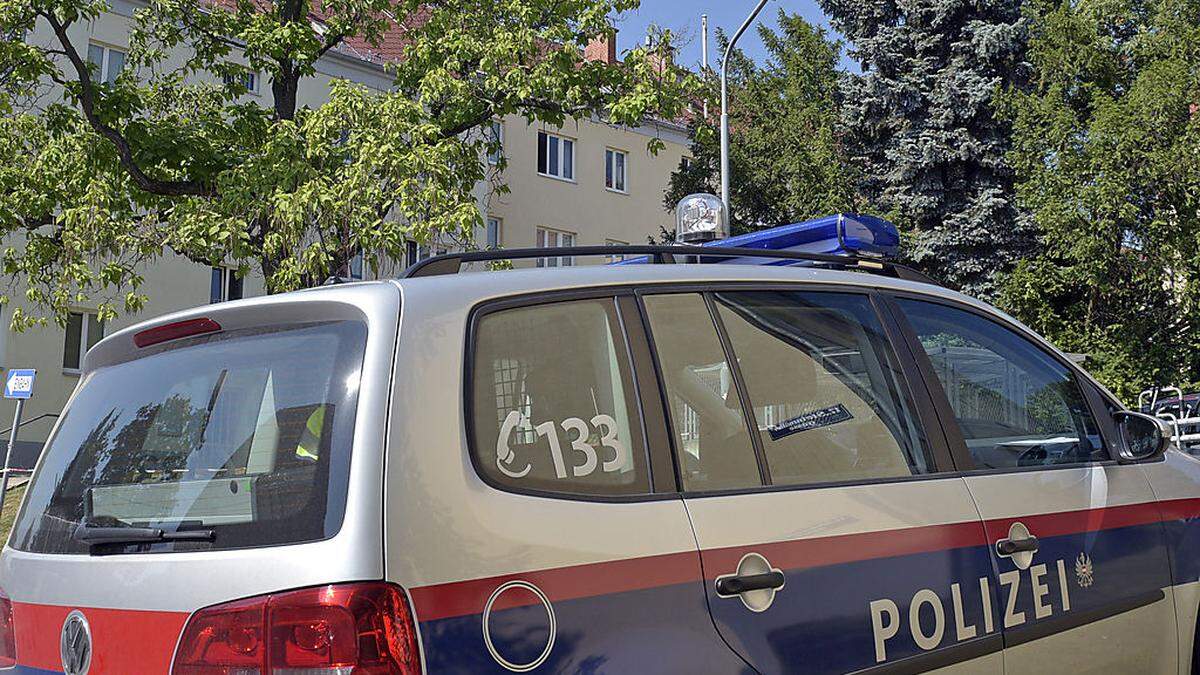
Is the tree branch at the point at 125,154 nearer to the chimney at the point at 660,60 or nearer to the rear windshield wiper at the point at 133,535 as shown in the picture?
the chimney at the point at 660,60

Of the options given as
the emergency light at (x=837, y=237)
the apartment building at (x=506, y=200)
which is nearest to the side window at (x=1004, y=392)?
the emergency light at (x=837, y=237)

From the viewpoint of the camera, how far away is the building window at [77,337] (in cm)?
2328

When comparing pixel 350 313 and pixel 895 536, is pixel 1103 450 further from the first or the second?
pixel 350 313

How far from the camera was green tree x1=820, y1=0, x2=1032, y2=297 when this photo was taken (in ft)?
74.7

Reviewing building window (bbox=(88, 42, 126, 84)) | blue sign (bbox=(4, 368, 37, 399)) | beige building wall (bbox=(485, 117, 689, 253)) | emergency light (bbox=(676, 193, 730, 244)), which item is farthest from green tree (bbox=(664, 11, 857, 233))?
emergency light (bbox=(676, 193, 730, 244))

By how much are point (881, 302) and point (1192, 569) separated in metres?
1.43

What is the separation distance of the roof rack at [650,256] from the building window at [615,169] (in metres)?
31.1

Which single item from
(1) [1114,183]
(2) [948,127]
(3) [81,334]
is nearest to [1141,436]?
(1) [1114,183]

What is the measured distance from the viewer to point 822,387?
2949 millimetres

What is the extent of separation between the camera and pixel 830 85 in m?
26.7

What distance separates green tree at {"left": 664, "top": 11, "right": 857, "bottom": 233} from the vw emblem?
2389 centimetres

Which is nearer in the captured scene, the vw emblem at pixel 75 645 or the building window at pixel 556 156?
the vw emblem at pixel 75 645

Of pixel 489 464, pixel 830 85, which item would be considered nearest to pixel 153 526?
pixel 489 464

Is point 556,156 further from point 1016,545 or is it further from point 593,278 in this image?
point 593,278
